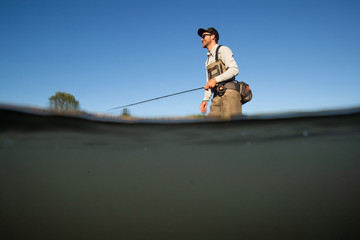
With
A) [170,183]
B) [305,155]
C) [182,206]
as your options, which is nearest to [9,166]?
[170,183]

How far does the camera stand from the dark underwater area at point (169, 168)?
502 cm

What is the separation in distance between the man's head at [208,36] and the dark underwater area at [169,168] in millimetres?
2078

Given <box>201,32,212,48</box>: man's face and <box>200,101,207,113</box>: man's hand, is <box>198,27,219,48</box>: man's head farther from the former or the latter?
<box>200,101,207,113</box>: man's hand

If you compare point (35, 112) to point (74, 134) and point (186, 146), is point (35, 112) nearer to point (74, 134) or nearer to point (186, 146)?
point (74, 134)

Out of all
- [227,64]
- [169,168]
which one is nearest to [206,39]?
[227,64]

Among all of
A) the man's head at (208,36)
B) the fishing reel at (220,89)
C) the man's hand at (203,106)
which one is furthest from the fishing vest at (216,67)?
the man's hand at (203,106)

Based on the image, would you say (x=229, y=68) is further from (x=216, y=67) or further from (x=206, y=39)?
(x=206, y=39)

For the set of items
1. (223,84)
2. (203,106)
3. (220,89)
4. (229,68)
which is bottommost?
(203,106)

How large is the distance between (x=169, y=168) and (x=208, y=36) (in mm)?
5677

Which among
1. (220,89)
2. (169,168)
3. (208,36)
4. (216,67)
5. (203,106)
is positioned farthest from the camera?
(169,168)

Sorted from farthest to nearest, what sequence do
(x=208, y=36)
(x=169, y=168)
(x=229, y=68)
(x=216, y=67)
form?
(x=169, y=168), (x=208, y=36), (x=216, y=67), (x=229, y=68)

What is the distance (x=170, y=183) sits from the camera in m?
8.73

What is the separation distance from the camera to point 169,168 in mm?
8352

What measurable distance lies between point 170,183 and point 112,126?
192 inches
